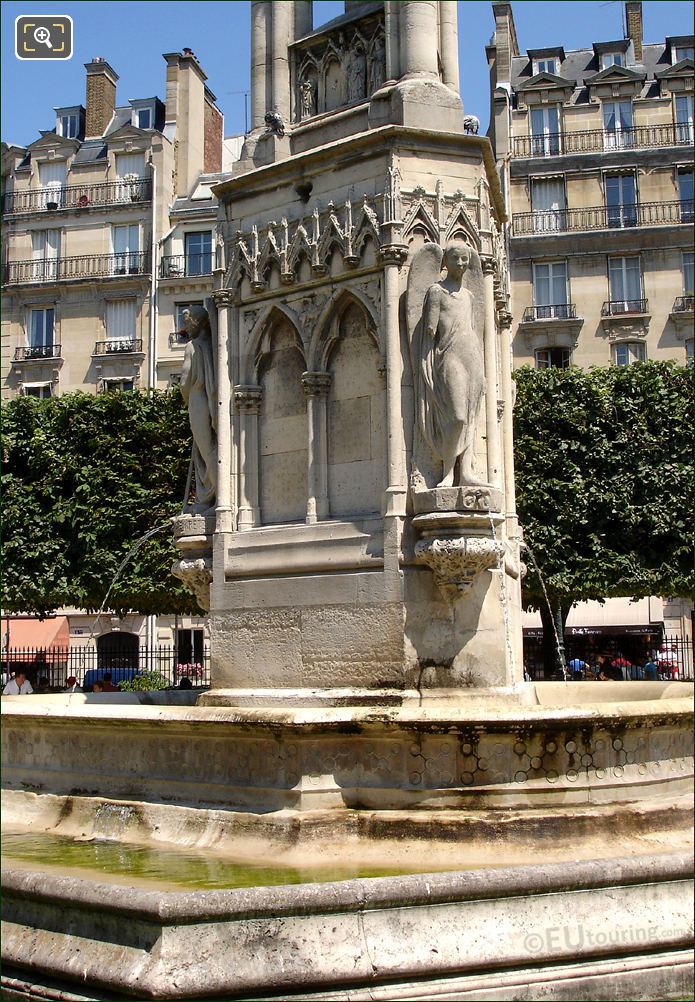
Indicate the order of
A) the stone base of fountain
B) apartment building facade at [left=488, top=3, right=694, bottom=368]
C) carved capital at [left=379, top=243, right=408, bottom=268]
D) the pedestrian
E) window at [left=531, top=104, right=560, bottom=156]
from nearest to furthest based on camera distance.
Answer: the stone base of fountain → carved capital at [left=379, top=243, right=408, bottom=268] → the pedestrian → apartment building facade at [left=488, top=3, right=694, bottom=368] → window at [left=531, top=104, right=560, bottom=156]

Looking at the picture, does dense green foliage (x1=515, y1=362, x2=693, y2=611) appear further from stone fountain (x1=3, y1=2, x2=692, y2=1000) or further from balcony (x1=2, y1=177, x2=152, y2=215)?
balcony (x1=2, y1=177, x2=152, y2=215)

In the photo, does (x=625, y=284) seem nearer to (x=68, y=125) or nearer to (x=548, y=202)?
(x=548, y=202)

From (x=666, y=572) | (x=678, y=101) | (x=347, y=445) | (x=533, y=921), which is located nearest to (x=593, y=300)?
(x=678, y=101)

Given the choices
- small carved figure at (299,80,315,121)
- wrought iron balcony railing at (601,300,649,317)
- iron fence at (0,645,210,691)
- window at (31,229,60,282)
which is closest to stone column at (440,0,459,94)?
small carved figure at (299,80,315,121)

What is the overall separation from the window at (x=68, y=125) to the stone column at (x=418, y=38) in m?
53.2

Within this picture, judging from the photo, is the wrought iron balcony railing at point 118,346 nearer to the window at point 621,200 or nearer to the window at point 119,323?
the window at point 119,323

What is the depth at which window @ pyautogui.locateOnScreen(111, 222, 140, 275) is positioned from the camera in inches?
2093

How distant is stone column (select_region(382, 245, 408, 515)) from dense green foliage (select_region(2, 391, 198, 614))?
19664 millimetres

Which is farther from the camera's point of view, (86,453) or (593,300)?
(593,300)

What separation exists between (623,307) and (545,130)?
9.15 meters

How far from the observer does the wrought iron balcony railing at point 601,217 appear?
47031 mm

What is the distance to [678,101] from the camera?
159ft

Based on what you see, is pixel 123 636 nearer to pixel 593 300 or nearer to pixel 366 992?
pixel 593 300

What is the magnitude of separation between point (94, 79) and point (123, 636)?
28.2 metres
